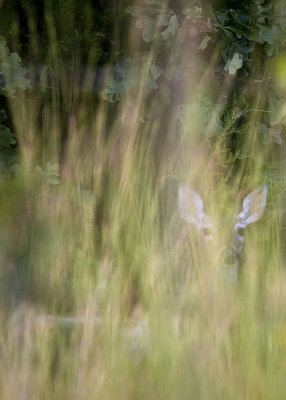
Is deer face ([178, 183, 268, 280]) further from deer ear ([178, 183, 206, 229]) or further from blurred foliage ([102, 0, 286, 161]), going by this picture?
blurred foliage ([102, 0, 286, 161])

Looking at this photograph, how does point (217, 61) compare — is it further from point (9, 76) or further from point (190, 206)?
point (9, 76)

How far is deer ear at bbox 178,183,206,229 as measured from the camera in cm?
315

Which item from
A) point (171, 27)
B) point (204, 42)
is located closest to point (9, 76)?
point (171, 27)

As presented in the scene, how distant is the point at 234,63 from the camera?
2951 mm

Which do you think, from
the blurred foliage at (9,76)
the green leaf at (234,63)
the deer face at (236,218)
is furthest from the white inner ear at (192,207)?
the blurred foliage at (9,76)

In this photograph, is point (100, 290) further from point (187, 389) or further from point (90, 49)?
point (90, 49)

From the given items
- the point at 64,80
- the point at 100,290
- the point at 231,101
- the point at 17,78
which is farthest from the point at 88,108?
the point at 100,290

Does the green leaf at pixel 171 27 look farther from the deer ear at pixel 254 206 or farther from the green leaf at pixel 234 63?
the deer ear at pixel 254 206

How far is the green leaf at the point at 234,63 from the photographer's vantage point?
9.68 feet

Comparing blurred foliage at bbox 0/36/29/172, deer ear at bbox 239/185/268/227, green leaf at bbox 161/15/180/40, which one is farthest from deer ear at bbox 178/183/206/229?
blurred foliage at bbox 0/36/29/172

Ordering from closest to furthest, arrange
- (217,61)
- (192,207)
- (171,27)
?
(171,27)
(217,61)
(192,207)

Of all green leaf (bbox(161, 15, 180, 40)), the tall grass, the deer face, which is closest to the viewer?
the tall grass

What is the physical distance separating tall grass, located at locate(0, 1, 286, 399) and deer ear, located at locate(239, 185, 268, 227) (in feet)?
0.20

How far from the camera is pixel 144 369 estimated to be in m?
2.54
